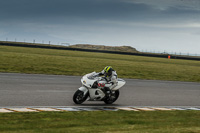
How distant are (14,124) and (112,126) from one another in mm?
2199

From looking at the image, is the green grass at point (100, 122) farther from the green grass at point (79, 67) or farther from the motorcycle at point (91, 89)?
the green grass at point (79, 67)

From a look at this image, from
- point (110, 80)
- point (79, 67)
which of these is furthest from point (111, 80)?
point (79, 67)

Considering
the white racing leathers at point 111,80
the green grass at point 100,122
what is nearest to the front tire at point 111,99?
the white racing leathers at point 111,80

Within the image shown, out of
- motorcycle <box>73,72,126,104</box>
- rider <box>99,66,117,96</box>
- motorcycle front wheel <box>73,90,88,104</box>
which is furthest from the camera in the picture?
rider <box>99,66,117,96</box>

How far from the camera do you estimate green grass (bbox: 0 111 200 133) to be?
729cm

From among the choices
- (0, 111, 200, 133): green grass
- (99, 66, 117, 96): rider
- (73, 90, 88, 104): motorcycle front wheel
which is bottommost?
(0, 111, 200, 133): green grass

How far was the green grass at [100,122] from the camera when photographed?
23.9ft

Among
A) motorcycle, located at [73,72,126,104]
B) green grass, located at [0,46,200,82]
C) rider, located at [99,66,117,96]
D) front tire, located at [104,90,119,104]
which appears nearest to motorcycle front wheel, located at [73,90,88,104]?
motorcycle, located at [73,72,126,104]

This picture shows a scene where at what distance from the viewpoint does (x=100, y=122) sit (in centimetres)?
847

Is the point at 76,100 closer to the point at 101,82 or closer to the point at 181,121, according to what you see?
the point at 101,82

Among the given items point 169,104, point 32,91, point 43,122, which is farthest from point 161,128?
point 32,91

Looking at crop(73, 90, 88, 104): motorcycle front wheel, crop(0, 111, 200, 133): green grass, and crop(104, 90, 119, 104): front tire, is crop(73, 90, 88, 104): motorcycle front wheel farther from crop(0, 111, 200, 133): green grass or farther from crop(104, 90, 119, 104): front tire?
crop(0, 111, 200, 133): green grass

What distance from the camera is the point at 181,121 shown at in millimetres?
9406

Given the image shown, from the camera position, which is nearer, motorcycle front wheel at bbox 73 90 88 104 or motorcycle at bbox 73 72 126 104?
A: motorcycle at bbox 73 72 126 104
